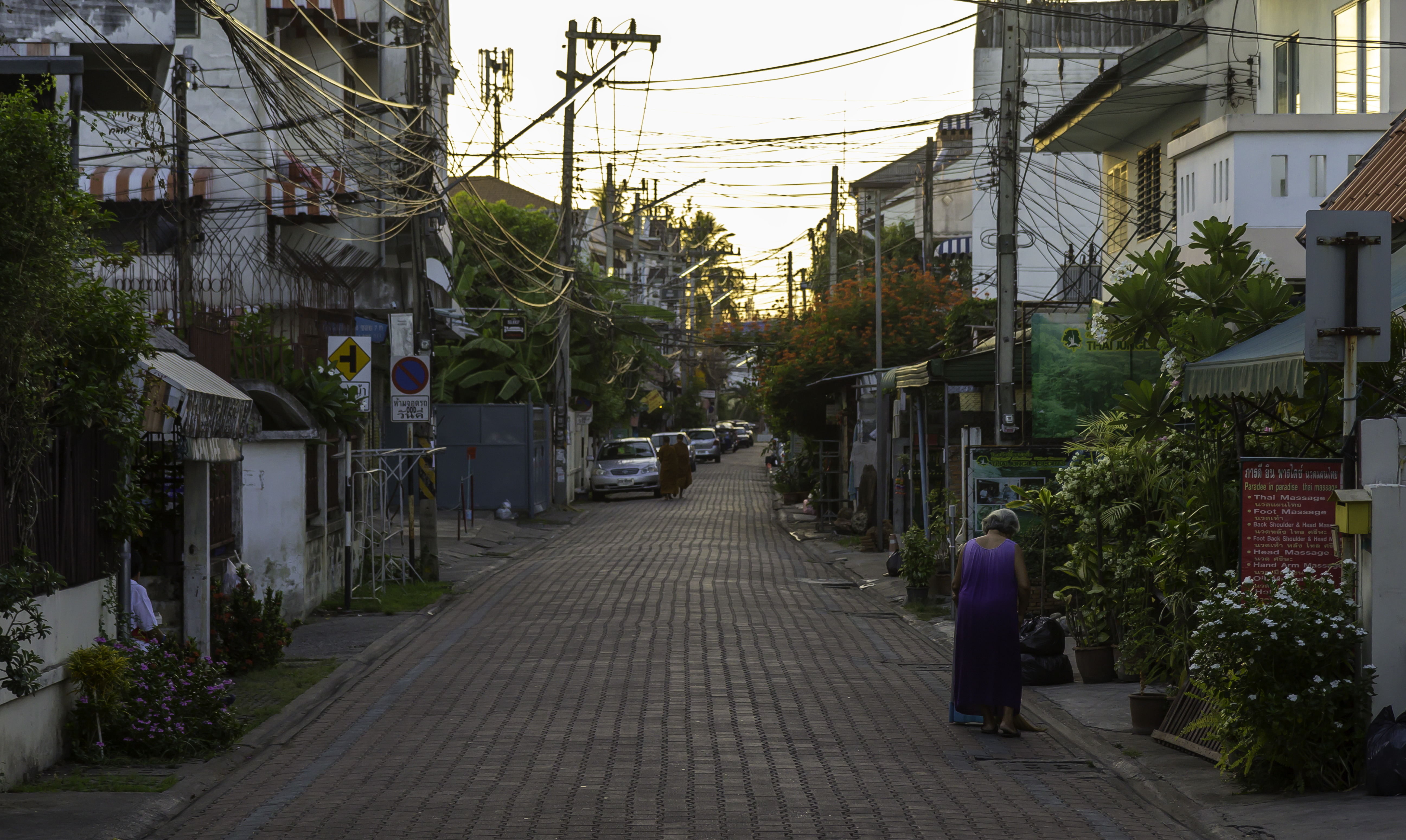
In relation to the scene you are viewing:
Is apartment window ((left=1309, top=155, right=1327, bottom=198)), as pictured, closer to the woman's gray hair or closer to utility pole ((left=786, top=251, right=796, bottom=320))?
the woman's gray hair

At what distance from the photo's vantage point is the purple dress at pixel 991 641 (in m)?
9.52

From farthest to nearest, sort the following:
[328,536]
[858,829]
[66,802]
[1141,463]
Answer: [328,536], [1141,463], [66,802], [858,829]

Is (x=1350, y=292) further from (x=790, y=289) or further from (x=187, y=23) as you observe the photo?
(x=790, y=289)

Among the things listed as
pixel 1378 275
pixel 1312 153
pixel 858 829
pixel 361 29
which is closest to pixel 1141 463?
pixel 1378 275

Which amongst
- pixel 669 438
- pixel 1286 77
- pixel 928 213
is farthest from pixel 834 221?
pixel 1286 77

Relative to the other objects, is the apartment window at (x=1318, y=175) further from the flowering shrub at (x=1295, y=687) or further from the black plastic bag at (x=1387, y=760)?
the black plastic bag at (x=1387, y=760)

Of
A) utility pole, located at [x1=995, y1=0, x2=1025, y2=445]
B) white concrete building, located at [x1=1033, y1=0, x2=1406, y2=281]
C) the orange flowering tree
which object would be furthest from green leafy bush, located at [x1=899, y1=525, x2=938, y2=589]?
the orange flowering tree

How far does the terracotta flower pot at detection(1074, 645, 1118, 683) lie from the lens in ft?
38.1

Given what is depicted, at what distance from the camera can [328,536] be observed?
1717cm

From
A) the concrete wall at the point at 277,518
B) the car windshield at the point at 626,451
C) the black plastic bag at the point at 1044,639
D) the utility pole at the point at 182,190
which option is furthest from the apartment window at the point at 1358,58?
the car windshield at the point at 626,451

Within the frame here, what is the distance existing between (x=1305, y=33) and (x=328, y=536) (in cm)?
1370

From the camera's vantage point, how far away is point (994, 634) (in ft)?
31.3

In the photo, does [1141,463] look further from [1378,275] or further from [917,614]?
[917,614]

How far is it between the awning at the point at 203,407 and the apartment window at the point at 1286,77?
13713mm
